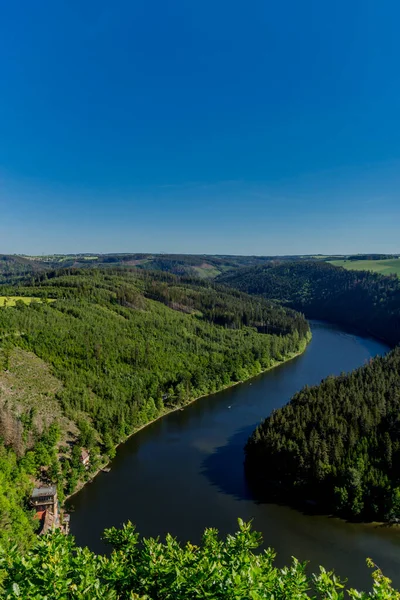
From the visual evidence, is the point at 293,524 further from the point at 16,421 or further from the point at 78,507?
the point at 16,421

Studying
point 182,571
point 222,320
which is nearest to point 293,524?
point 182,571

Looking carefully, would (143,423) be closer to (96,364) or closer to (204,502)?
(96,364)

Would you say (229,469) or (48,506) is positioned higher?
(48,506)

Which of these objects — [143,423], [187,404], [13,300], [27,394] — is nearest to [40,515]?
[27,394]

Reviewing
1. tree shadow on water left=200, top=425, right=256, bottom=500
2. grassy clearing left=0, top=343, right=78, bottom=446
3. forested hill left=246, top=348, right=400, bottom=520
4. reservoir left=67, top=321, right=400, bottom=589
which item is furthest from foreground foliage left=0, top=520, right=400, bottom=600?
grassy clearing left=0, top=343, right=78, bottom=446

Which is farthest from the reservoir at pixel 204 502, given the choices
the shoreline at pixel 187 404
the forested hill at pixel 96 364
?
the forested hill at pixel 96 364

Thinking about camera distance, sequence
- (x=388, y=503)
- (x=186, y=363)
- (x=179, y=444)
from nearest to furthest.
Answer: (x=388, y=503) → (x=179, y=444) → (x=186, y=363)

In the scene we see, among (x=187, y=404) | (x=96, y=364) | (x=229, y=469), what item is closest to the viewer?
(x=229, y=469)
